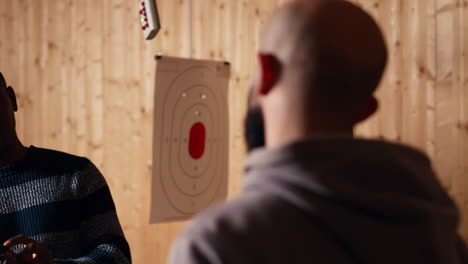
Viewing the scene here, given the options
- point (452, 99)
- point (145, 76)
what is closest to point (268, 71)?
point (452, 99)

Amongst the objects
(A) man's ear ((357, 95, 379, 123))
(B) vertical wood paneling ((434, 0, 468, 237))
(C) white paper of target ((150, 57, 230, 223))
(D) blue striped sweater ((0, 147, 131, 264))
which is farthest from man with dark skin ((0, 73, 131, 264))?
(B) vertical wood paneling ((434, 0, 468, 237))

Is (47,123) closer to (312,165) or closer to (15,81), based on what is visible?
(15,81)

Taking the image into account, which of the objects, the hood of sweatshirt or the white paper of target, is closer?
the hood of sweatshirt

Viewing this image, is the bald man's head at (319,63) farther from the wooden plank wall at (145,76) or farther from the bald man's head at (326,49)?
the wooden plank wall at (145,76)

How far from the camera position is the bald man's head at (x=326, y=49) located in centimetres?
65

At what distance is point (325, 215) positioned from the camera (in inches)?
24.0

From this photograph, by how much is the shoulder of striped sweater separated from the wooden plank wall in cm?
122

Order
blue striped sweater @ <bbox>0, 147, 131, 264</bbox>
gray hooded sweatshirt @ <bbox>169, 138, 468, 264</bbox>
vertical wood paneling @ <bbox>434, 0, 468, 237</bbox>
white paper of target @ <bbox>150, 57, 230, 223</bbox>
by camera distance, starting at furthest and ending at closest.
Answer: white paper of target @ <bbox>150, 57, 230, 223</bbox>, vertical wood paneling @ <bbox>434, 0, 468, 237</bbox>, blue striped sweater @ <bbox>0, 147, 131, 264</bbox>, gray hooded sweatshirt @ <bbox>169, 138, 468, 264</bbox>

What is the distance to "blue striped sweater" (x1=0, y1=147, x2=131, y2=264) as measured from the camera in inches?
61.5

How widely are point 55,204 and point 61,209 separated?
0.06ft

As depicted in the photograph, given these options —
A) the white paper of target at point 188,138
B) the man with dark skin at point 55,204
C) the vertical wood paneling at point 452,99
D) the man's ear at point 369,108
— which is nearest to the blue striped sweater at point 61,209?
the man with dark skin at point 55,204

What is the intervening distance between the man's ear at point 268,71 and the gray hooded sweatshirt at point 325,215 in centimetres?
7

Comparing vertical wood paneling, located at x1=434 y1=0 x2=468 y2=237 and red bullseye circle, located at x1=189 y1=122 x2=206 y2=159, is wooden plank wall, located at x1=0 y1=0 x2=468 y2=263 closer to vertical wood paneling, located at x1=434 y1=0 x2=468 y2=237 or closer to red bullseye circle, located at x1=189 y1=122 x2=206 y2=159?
vertical wood paneling, located at x1=434 y1=0 x2=468 y2=237

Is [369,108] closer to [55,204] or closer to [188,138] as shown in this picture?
[55,204]
